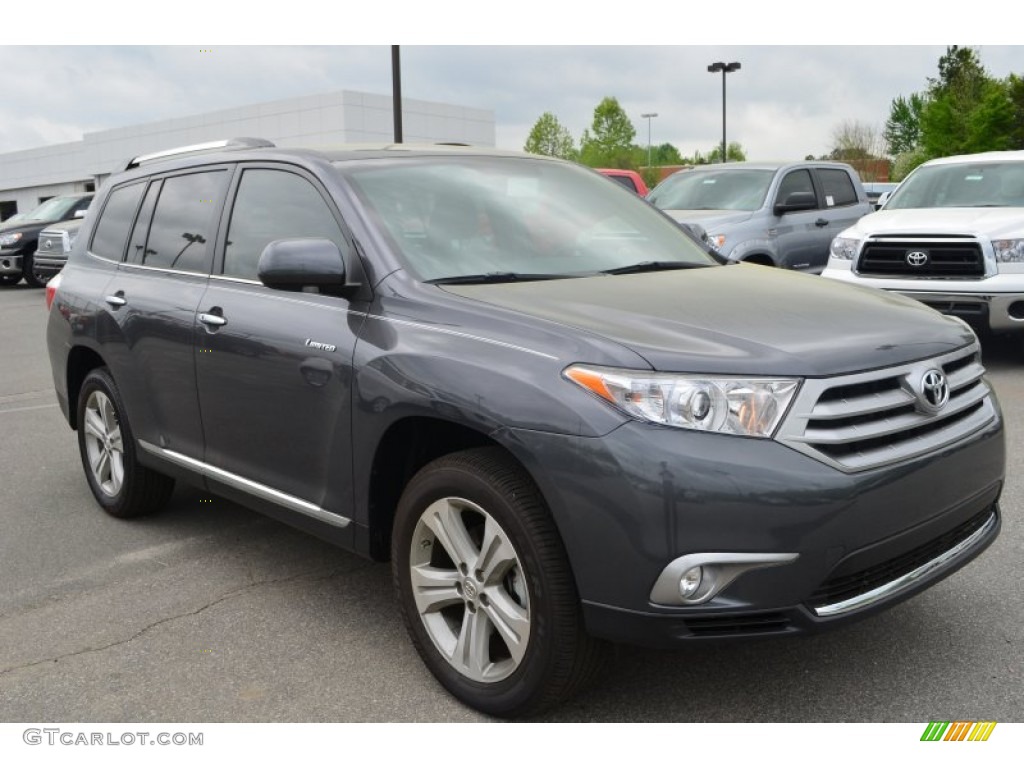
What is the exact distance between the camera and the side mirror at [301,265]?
11.6 feet

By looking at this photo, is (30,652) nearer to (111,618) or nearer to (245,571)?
(111,618)

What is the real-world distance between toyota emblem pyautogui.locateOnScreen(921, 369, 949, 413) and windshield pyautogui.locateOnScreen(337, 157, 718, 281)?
4.15ft

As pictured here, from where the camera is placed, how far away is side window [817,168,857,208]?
12.7 meters

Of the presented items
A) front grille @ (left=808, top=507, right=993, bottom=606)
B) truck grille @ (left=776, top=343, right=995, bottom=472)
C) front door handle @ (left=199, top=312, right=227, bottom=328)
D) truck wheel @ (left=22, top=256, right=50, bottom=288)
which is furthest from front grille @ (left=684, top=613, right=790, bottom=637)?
truck wheel @ (left=22, top=256, right=50, bottom=288)

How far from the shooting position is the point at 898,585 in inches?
121

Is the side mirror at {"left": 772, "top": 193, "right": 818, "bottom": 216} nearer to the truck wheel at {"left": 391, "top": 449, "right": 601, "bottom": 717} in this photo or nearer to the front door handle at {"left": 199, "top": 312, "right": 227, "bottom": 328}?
the front door handle at {"left": 199, "top": 312, "right": 227, "bottom": 328}

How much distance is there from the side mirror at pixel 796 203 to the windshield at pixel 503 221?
274 inches

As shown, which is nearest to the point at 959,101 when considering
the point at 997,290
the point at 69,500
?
the point at 997,290

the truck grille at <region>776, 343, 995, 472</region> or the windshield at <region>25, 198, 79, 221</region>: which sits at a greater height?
the windshield at <region>25, 198, 79, 221</region>

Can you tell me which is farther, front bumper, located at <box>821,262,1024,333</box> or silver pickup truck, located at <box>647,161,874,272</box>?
silver pickup truck, located at <box>647,161,874,272</box>

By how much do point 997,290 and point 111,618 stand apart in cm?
736
